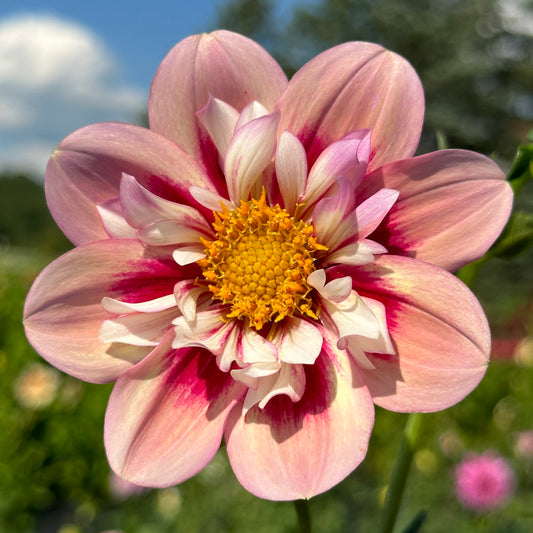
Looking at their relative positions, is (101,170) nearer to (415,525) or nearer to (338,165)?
(338,165)

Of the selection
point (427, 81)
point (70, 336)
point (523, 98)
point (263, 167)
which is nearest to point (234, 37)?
point (263, 167)

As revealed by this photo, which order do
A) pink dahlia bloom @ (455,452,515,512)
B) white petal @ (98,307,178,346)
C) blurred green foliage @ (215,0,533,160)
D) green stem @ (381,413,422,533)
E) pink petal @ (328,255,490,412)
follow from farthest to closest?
blurred green foliage @ (215,0,533,160)
pink dahlia bloom @ (455,452,515,512)
green stem @ (381,413,422,533)
white petal @ (98,307,178,346)
pink petal @ (328,255,490,412)

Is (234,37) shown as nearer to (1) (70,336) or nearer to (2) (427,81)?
(1) (70,336)

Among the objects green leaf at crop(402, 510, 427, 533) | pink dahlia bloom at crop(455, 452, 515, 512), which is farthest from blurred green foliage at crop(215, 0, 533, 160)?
green leaf at crop(402, 510, 427, 533)

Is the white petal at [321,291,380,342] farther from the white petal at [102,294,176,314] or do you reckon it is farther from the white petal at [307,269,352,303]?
the white petal at [102,294,176,314]

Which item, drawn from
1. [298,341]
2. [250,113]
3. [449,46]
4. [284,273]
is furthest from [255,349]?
[449,46]

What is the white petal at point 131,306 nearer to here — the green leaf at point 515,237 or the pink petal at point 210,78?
the pink petal at point 210,78
